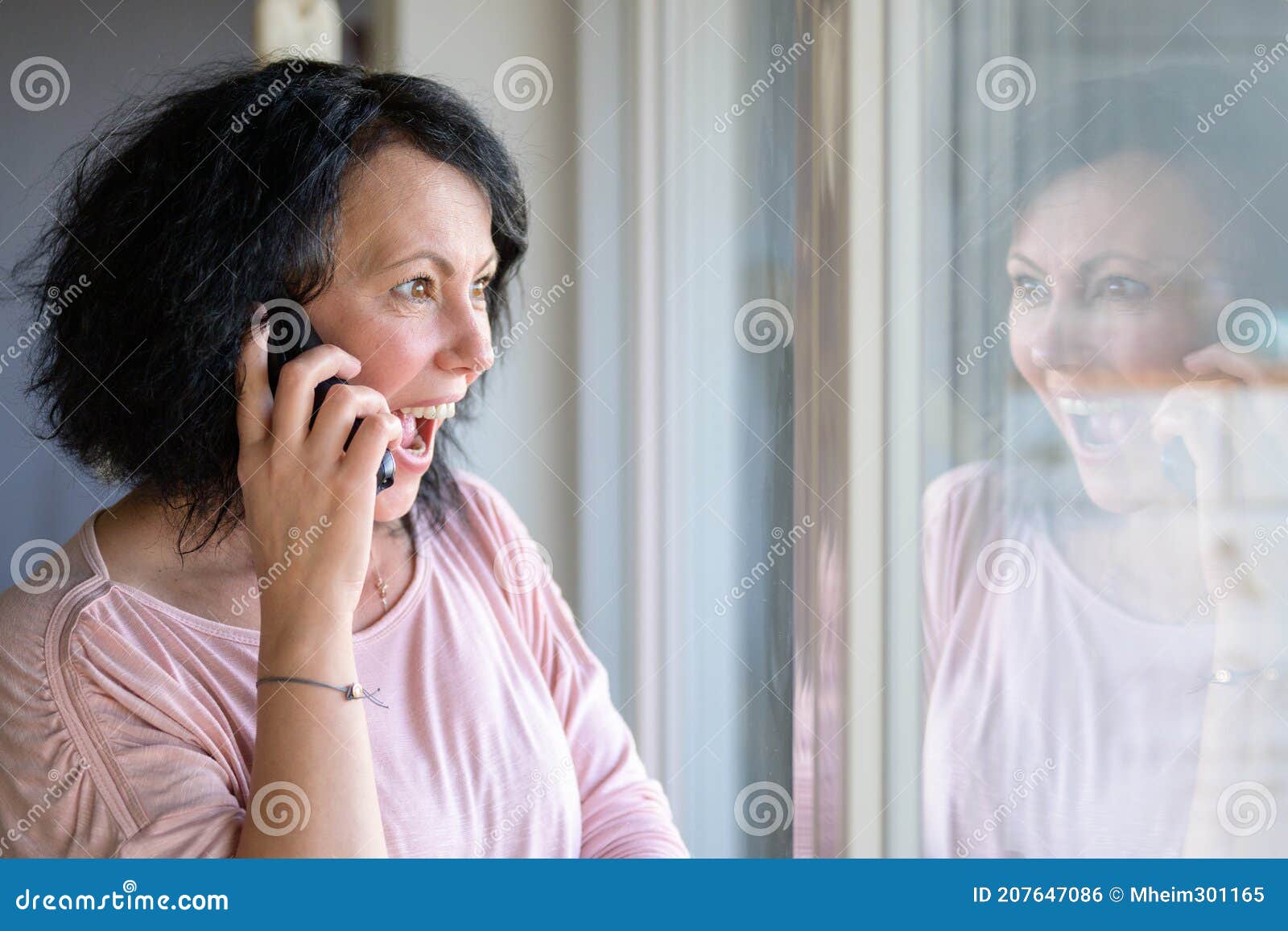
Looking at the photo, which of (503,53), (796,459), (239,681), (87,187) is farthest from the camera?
(503,53)

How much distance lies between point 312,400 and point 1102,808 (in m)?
0.93

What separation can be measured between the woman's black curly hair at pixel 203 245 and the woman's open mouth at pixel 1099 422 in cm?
73

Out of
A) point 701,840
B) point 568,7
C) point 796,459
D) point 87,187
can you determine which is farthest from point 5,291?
point 701,840

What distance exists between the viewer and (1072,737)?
102cm

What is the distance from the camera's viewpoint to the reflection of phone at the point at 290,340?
115 cm

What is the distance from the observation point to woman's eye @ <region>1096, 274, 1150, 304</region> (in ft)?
2.91

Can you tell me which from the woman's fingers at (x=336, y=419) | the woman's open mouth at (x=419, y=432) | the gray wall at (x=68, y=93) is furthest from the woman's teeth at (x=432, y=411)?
the gray wall at (x=68, y=93)

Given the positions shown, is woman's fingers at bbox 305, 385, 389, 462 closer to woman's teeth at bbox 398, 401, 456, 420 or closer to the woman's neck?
woman's teeth at bbox 398, 401, 456, 420

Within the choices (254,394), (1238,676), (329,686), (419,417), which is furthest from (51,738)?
(1238,676)

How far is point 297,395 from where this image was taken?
1.09m

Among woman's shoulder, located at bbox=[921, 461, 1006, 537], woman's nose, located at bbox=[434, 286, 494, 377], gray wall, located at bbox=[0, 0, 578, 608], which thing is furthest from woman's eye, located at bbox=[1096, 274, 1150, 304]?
gray wall, located at bbox=[0, 0, 578, 608]

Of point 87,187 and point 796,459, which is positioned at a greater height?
point 87,187
